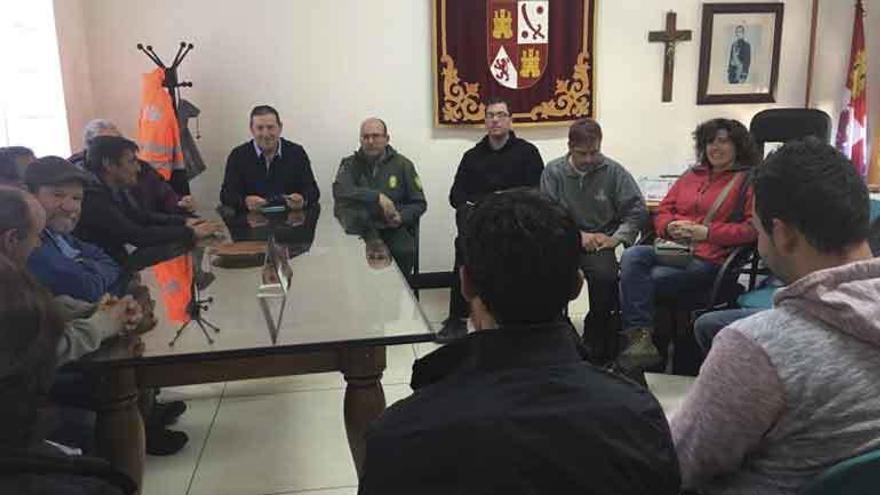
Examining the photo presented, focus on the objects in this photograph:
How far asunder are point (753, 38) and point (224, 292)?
403 centimetres

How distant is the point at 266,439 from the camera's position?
9.05 ft

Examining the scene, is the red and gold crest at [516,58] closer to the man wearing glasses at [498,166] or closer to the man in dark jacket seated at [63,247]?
the man wearing glasses at [498,166]

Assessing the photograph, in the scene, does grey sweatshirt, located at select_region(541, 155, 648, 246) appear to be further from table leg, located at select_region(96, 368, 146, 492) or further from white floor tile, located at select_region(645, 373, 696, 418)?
table leg, located at select_region(96, 368, 146, 492)

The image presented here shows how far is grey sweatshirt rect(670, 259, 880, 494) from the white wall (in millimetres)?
3613

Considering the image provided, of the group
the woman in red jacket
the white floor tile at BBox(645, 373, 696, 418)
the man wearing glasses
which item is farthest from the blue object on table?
the man wearing glasses

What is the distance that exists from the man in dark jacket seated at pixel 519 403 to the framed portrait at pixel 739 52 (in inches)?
166

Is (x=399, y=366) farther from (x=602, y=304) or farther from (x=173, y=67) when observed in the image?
(x=173, y=67)

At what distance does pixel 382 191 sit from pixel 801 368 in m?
3.17

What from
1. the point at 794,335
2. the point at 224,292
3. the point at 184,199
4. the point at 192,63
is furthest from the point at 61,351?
the point at 192,63

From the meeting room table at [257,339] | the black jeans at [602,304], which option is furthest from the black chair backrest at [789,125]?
the meeting room table at [257,339]

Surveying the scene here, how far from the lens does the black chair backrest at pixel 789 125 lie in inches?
160

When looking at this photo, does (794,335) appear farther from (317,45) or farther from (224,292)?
(317,45)

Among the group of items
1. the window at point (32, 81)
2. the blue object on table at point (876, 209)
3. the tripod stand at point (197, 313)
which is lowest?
the tripod stand at point (197, 313)

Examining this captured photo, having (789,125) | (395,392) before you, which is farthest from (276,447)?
(789,125)
